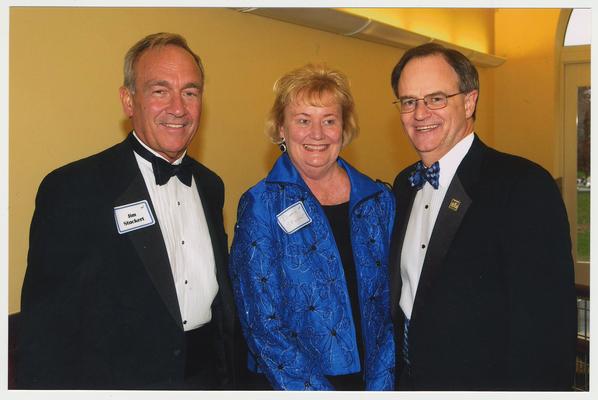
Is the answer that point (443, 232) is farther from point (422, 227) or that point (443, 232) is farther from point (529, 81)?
point (529, 81)

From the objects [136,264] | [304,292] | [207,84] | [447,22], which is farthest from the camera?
[447,22]

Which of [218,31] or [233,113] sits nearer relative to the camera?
[218,31]

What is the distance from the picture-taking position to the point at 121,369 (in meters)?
2.00

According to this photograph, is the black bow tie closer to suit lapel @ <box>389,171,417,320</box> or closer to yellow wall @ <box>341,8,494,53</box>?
suit lapel @ <box>389,171,417,320</box>

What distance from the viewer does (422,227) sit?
2.09 m

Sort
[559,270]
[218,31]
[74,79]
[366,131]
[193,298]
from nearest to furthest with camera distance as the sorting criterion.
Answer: [559,270]
[193,298]
[74,79]
[218,31]
[366,131]

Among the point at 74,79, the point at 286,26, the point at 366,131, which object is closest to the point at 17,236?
the point at 74,79

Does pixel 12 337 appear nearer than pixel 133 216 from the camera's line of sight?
No

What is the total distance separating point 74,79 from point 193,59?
0.75 m

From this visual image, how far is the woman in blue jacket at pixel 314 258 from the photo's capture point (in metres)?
2.05

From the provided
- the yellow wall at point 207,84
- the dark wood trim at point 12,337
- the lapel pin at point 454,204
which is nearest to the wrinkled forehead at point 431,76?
the lapel pin at point 454,204

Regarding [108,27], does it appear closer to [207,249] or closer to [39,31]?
[39,31]

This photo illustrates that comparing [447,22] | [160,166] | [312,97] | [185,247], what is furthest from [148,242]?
[447,22]

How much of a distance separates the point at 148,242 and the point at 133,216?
106 millimetres
